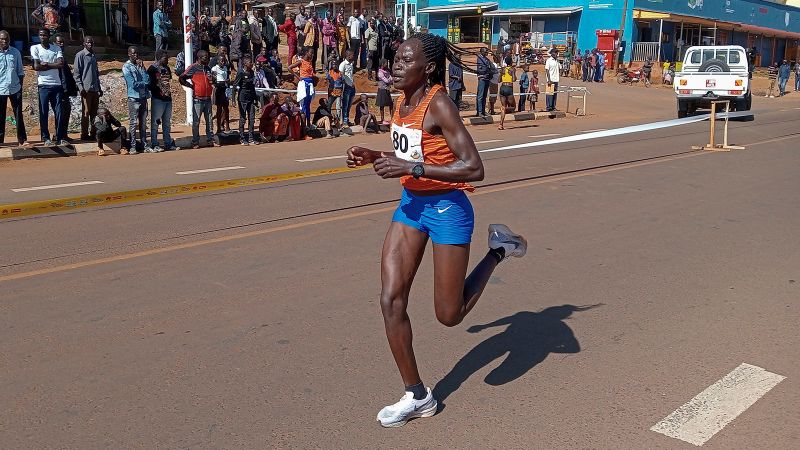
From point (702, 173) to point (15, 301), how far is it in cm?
990

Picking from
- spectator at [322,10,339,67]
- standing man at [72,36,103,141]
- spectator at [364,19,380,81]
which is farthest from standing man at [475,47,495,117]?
standing man at [72,36,103,141]

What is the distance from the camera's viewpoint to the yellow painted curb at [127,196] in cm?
867

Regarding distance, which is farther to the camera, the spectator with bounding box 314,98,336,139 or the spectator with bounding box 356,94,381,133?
the spectator with bounding box 356,94,381,133

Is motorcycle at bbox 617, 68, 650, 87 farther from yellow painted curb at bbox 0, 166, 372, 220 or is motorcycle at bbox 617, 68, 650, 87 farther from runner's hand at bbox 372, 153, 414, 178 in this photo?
runner's hand at bbox 372, 153, 414, 178

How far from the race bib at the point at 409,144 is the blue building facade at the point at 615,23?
156ft

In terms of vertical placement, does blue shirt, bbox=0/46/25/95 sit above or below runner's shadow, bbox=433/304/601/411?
above

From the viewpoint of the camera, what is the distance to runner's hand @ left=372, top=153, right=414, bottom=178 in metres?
3.56

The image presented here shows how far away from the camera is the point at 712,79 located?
24172mm

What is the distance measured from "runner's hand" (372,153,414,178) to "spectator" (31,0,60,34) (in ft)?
60.6

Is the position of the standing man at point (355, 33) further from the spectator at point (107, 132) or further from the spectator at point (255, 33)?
the spectator at point (107, 132)

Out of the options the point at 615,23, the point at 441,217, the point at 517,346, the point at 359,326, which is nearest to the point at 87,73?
the point at 359,326

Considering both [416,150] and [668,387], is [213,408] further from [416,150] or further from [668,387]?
[668,387]

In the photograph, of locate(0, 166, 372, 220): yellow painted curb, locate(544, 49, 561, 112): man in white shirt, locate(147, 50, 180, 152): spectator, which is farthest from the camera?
locate(544, 49, 561, 112): man in white shirt

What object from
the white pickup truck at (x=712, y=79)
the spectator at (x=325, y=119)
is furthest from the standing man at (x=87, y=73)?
the white pickup truck at (x=712, y=79)
